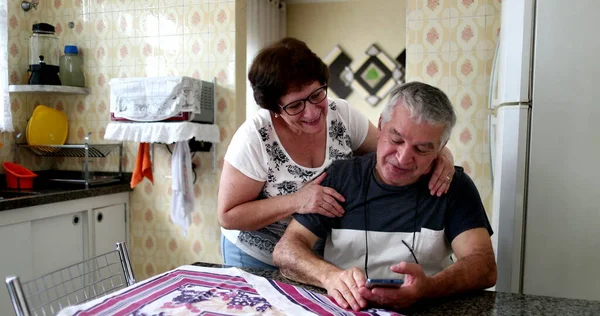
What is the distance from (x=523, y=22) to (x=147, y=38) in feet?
7.57

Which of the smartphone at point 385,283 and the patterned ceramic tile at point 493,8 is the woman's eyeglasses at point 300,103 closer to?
the smartphone at point 385,283

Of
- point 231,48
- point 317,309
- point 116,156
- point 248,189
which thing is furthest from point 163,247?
point 317,309

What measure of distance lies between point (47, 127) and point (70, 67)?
1.37ft

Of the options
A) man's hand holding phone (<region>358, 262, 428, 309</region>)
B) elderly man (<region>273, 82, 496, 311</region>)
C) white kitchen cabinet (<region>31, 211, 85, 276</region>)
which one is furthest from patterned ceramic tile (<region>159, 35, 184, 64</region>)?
man's hand holding phone (<region>358, 262, 428, 309</region>)

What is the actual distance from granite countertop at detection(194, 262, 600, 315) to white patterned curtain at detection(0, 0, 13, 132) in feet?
9.05

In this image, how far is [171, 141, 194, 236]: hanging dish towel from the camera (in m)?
2.68

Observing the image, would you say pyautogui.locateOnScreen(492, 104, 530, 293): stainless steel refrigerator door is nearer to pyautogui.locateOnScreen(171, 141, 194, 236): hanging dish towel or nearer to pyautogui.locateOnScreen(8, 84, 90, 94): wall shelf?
pyautogui.locateOnScreen(171, 141, 194, 236): hanging dish towel

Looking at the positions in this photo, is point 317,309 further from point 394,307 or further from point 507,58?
point 507,58

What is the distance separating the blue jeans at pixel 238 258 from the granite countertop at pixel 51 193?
1173 millimetres

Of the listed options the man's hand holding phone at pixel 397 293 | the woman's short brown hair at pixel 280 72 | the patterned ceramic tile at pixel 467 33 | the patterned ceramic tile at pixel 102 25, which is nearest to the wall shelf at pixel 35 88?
the patterned ceramic tile at pixel 102 25

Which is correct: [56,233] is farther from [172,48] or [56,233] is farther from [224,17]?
[224,17]

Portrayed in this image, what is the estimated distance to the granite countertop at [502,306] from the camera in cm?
92

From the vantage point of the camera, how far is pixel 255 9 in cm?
402

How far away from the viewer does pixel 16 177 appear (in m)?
2.79
